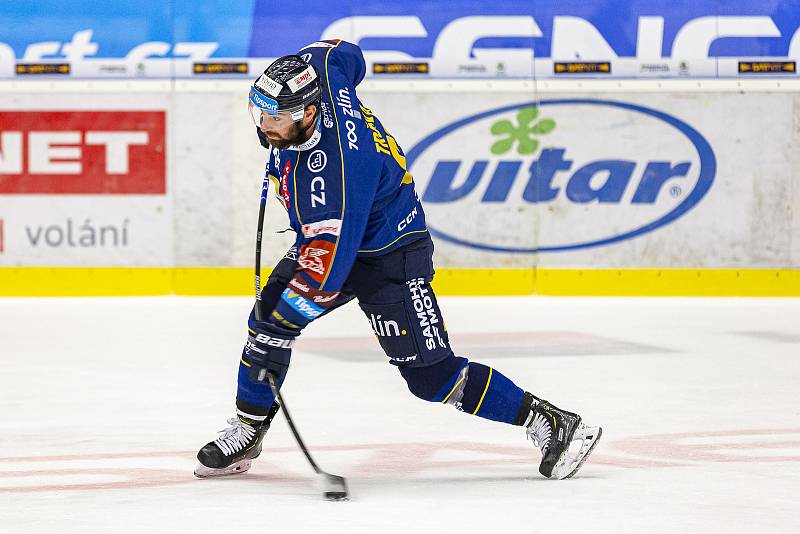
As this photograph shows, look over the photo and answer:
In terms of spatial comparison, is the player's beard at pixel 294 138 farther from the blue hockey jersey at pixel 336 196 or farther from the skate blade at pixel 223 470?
the skate blade at pixel 223 470

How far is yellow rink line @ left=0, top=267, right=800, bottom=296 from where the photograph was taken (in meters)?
9.94

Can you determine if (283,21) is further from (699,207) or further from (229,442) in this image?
(229,442)

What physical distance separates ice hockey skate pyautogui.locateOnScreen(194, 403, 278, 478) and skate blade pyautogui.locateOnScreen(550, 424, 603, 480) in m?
0.82

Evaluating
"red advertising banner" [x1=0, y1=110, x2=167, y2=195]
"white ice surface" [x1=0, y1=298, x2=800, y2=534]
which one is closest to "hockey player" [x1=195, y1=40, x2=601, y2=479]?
"white ice surface" [x1=0, y1=298, x2=800, y2=534]

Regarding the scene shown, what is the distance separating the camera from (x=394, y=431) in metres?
4.67

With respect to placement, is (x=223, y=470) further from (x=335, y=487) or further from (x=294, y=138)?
(x=294, y=138)

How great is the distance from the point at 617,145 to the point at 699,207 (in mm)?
736

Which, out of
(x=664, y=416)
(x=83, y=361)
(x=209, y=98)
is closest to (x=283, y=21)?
(x=209, y=98)

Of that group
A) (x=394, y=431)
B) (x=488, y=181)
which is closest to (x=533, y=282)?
(x=488, y=181)

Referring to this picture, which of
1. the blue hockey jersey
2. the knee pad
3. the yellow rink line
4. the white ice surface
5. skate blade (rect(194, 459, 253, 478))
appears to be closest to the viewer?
the white ice surface

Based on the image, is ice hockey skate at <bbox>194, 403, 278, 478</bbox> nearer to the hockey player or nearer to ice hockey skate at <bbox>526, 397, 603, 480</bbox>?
the hockey player

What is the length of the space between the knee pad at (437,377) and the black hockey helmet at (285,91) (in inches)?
30.1

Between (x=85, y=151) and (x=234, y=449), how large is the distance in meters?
6.47

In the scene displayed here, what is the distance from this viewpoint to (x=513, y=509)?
3.45 metres
